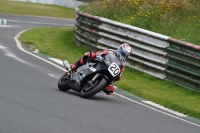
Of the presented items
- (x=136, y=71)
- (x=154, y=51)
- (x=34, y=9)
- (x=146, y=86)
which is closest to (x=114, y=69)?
(x=146, y=86)

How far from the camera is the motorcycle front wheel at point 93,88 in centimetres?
1199

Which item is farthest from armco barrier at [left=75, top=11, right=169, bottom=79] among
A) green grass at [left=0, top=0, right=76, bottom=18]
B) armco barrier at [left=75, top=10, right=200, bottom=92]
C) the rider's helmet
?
green grass at [left=0, top=0, right=76, bottom=18]

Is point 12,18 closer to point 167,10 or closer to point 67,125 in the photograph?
point 167,10

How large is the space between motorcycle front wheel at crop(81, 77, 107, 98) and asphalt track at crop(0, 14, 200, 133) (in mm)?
157

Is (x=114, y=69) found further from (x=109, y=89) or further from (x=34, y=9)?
(x=34, y=9)

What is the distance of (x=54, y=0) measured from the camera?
4700cm

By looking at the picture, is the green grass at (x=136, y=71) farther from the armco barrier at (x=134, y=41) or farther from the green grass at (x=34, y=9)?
the green grass at (x=34, y=9)

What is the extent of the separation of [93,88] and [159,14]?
9212 millimetres

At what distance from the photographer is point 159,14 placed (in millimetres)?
20781

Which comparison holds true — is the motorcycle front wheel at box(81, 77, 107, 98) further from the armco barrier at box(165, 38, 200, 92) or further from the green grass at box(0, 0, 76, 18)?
the green grass at box(0, 0, 76, 18)

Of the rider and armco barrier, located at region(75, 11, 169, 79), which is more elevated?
the rider

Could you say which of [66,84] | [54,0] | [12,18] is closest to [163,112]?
[66,84]

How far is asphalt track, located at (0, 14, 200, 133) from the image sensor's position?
8.88 m

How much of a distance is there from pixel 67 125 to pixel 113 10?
13128 mm
